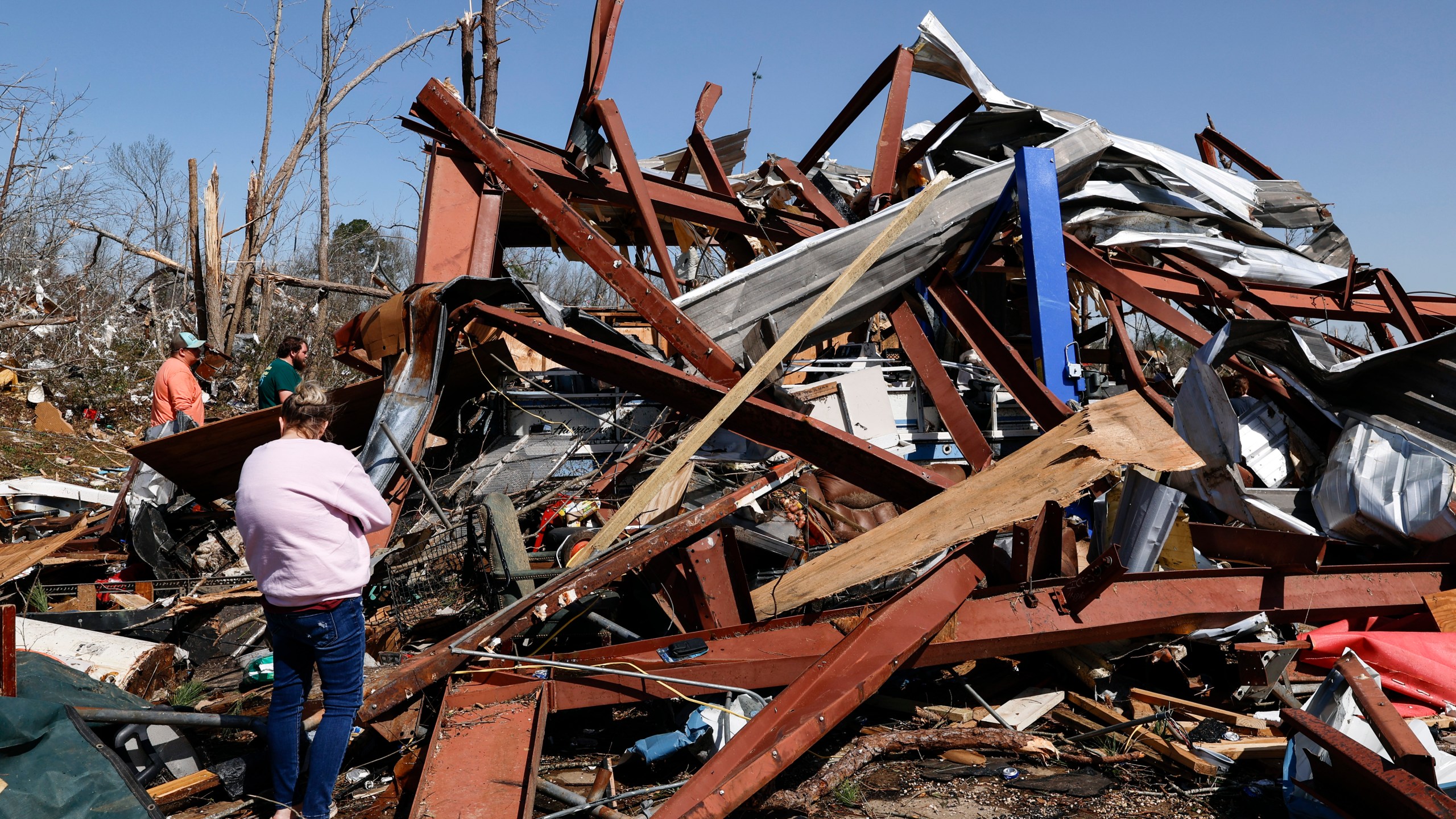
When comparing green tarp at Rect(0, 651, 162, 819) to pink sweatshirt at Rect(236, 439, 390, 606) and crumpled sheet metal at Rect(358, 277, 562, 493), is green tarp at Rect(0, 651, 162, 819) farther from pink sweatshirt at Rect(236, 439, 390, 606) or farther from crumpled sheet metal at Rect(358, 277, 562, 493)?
crumpled sheet metal at Rect(358, 277, 562, 493)

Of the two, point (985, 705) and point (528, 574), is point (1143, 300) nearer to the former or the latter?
point (985, 705)

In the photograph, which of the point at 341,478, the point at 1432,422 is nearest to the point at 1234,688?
the point at 1432,422

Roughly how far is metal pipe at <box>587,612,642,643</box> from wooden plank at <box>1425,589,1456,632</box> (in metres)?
4.07

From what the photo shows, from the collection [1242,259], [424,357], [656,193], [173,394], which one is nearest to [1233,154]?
[1242,259]

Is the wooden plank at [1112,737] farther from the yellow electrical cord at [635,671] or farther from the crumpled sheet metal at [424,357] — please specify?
the crumpled sheet metal at [424,357]

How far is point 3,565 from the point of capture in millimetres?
5328

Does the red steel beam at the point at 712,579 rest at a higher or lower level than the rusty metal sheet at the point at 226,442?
lower

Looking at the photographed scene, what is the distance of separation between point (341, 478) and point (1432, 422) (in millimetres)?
5777

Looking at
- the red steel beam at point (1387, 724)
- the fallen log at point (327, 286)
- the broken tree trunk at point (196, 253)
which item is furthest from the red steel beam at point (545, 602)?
the broken tree trunk at point (196, 253)

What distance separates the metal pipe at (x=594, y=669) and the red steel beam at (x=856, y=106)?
503 centimetres

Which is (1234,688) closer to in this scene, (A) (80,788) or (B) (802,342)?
(B) (802,342)

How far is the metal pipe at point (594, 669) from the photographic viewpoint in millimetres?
3336

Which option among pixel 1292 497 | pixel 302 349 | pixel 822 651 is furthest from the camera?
pixel 302 349

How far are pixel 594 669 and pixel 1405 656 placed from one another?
3.84 meters
